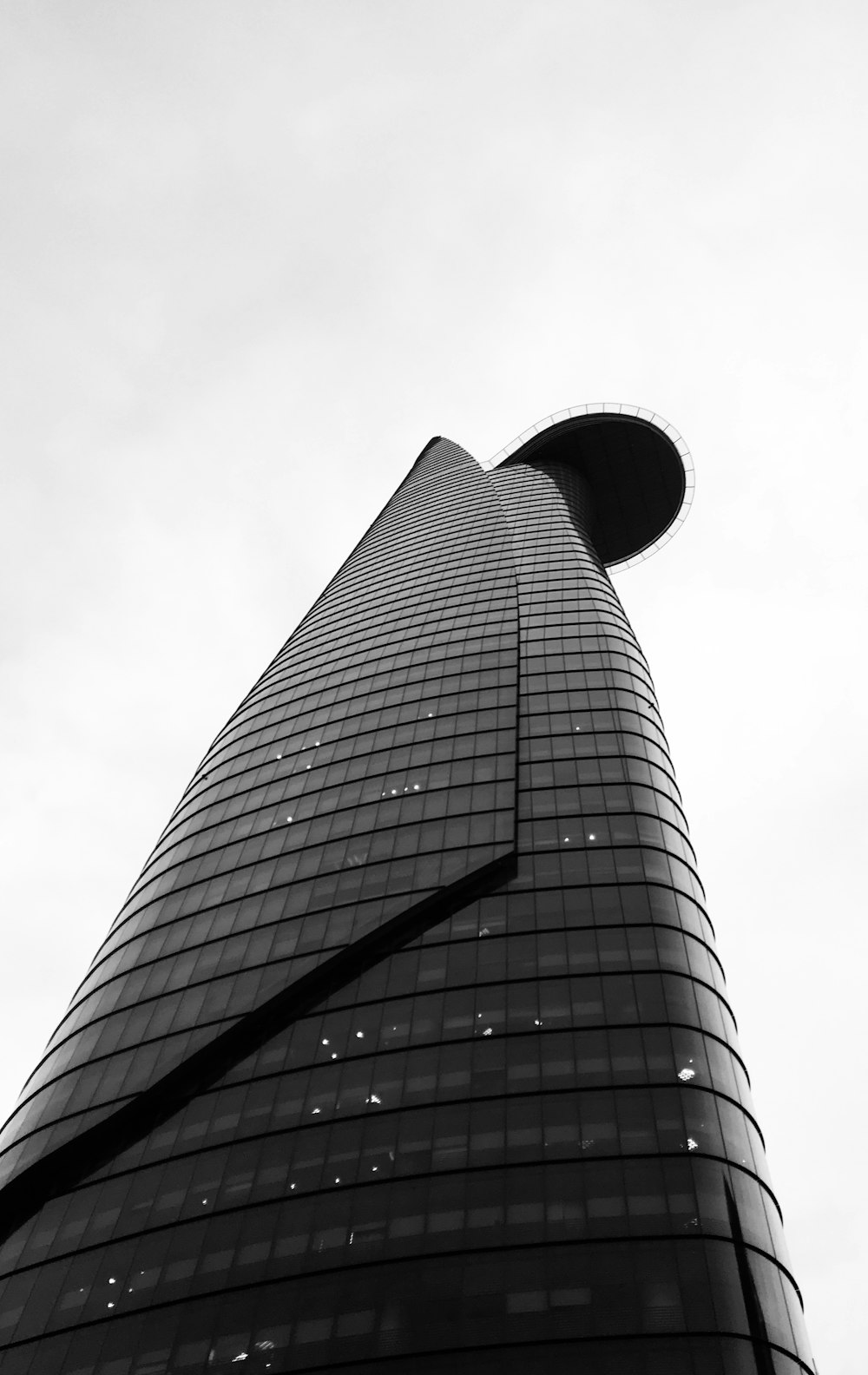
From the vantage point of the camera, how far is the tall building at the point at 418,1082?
123ft

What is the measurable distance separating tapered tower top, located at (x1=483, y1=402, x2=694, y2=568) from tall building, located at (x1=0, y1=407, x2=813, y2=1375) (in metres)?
70.5

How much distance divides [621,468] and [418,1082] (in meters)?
114

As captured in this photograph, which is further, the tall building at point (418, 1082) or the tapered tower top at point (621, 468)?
the tapered tower top at point (621, 468)

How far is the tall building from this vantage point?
37.5m

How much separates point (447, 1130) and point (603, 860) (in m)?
17.1

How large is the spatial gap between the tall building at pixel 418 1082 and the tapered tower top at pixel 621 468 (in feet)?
231

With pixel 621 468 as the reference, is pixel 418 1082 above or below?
below

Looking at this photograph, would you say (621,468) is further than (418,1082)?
Yes

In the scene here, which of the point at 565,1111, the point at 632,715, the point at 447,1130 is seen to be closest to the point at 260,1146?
the point at 447,1130

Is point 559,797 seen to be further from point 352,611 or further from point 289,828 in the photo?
point 352,611

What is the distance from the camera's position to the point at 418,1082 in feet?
151

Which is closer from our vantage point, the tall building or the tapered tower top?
the tall building

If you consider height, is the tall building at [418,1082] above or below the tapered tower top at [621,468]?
below

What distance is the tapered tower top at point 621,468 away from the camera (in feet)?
465
